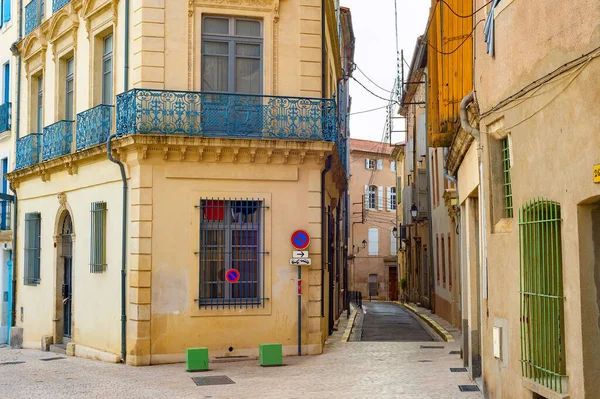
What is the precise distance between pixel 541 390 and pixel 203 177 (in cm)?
968

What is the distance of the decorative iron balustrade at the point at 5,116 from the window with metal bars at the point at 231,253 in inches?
401

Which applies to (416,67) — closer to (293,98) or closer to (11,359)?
(293,98)

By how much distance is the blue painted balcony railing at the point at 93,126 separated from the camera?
669 inches

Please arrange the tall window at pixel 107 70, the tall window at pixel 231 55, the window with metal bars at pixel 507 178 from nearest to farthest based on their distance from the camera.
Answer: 1. the window with metal bars at pixel 507 178
2. the tall window at pixel 231 55
3. the tall window at pixel 107 70

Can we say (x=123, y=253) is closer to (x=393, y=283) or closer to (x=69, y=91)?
(x=69, y=91)

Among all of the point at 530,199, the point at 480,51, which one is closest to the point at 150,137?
the point at 480,51

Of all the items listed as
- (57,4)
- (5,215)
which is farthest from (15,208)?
(57,4)

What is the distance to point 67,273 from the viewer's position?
63.8 ft

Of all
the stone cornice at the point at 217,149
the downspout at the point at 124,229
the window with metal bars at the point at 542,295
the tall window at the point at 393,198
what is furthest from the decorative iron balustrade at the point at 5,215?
the tall window at the point at 393,198

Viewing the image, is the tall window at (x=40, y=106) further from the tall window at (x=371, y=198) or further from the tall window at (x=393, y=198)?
the tall window at (x=393, y=198)

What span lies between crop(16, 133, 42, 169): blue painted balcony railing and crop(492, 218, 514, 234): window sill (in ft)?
47.3

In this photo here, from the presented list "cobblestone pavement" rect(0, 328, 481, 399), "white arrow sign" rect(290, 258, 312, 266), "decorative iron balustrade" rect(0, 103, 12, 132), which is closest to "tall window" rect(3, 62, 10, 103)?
"decorative iron balustrade" rect(0, 103, 12, 132)

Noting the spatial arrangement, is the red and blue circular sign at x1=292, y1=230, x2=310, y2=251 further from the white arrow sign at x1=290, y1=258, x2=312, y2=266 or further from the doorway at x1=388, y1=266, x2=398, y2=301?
the doorway at x1=388, y1=266, x2=398, y2=301

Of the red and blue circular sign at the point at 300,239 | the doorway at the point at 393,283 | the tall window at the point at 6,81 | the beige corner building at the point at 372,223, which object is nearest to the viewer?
the red and blue circular sign at the point at 300,239
